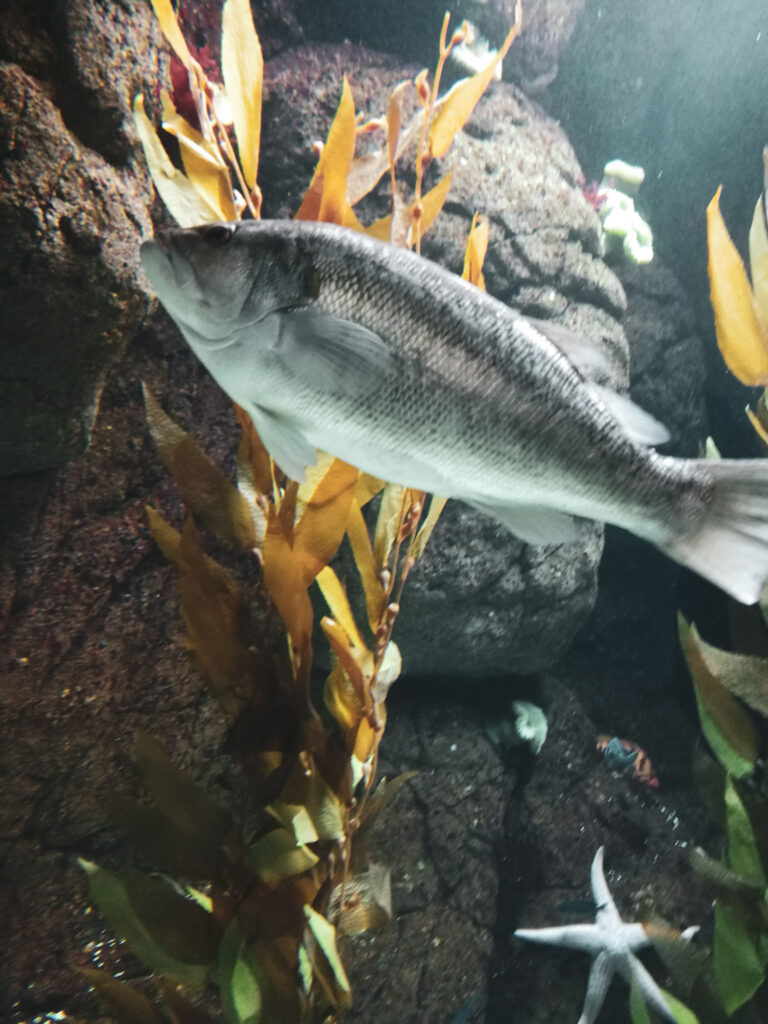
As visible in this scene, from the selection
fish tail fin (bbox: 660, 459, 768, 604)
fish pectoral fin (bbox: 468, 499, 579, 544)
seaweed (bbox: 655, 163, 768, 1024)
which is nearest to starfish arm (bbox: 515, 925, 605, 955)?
seaweed (bbox: 655, 163, 768, 1024)

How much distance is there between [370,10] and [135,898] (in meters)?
7.52

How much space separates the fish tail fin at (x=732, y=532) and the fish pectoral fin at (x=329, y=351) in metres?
0.89

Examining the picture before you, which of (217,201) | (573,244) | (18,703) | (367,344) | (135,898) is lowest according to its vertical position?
(135,898)

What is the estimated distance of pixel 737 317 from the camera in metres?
2.48

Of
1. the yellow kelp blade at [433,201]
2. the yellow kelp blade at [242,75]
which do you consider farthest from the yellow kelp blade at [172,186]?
the yellow kelp blade at [433,201]

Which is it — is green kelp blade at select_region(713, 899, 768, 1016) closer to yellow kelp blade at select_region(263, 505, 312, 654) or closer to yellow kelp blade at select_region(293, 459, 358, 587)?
yellow kelp blade at select_region(263, 505, 312, 654)

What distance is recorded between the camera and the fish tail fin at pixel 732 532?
152 cm

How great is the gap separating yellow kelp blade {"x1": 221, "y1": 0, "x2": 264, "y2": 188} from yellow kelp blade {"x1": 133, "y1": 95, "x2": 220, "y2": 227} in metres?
0.17

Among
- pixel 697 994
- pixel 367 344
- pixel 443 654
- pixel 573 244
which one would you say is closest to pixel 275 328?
pixel 367 344

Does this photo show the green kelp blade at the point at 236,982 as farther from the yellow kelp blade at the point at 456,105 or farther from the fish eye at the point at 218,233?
the yellow kelp blade at the point at 456,105

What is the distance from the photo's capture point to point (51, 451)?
231 cm

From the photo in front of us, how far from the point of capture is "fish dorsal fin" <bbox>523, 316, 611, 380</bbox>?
4.69 feet

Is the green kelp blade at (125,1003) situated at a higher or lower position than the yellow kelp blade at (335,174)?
lower

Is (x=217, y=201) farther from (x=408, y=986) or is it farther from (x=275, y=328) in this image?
(x=408, y=986)
